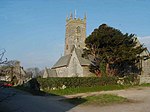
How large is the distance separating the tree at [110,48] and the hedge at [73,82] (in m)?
4.54

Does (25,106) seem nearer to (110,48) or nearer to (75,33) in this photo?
(110,48)

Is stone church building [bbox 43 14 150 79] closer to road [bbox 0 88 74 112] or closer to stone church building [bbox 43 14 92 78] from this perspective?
stone church building [bbox 43 14 92 78]

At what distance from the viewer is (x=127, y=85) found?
36.9m

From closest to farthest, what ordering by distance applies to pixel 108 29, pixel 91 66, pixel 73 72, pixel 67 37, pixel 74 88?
pixel 74 88, pixel 108 29, pixel 91 66, pixel 73 72, pixel 67 37

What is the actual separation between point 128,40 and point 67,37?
35.9m

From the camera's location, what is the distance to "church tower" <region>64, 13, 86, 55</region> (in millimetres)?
74812

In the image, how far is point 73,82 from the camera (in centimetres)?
3316

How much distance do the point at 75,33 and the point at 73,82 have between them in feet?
142

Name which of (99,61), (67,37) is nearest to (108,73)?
(99,61)

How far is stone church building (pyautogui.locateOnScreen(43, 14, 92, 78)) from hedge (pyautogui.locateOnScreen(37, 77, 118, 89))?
1210 centimetres

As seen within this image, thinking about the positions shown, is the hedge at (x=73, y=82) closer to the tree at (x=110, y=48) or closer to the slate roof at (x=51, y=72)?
the tree at (x=110, y=48)

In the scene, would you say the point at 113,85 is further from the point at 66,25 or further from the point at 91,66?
the point at 66,25

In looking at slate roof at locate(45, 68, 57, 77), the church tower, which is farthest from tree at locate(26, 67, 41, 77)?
slate roof at locate(45, 68, 57, 77)

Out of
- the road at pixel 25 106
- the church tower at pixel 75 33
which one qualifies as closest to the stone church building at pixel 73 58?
the church tower at pixel 75 33
